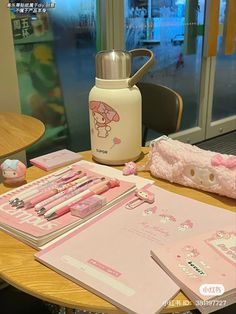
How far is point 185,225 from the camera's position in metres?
0.77

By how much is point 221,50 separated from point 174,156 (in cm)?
277

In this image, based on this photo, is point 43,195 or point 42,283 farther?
point 43,195

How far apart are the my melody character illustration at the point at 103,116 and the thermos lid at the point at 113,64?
80 mm

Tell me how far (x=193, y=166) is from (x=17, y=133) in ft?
2.68

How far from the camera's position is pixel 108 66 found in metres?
1.01

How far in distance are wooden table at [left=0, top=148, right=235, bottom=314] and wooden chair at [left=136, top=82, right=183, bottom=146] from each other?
102cm

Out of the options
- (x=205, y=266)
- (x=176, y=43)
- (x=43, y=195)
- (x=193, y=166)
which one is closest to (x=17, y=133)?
(x=43, y=195)

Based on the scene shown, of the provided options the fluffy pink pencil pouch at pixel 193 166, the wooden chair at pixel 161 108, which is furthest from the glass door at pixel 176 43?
the fluffy pink pencil pouch at pixel 193 166

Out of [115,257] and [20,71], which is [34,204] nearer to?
[115,257]

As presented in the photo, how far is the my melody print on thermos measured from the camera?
1007mm

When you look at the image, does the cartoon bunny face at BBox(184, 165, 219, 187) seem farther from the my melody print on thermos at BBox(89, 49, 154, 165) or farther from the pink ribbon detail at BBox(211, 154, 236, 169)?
the my melody print on thermos at BBox(89, 49, 154, 165)

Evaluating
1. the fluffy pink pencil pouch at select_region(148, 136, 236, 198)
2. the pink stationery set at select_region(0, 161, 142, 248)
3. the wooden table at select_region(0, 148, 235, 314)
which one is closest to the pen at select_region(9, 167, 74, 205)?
the pink stationery set at select_region(0, 161, 142, 248)

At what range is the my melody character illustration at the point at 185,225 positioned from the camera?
75 cm

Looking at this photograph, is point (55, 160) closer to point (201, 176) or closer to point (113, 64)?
point (113, 64)
